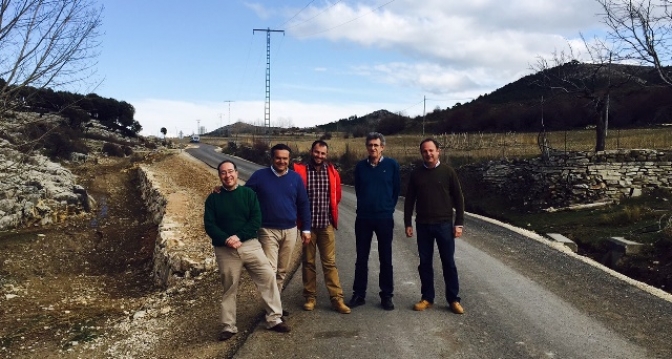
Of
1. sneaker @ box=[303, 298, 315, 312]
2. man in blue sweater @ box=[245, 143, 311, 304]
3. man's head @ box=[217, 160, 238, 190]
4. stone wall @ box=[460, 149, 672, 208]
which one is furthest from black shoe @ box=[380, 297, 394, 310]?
stone wall @ box=[460, 149, 672, 208]

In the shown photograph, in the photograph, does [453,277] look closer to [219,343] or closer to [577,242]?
[219,343]

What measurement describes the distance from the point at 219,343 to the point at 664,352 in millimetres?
4239

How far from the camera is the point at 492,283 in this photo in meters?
7.36

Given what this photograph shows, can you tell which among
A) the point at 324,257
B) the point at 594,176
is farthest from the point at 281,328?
the point at 594,176

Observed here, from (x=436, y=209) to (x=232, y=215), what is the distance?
2223 millimetres

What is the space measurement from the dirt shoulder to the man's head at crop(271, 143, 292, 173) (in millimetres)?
1734

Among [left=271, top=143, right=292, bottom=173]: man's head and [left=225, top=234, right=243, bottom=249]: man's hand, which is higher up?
[left=271, top=143, right=292, bottom=173]: man's head

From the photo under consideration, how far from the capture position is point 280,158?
5438 mm

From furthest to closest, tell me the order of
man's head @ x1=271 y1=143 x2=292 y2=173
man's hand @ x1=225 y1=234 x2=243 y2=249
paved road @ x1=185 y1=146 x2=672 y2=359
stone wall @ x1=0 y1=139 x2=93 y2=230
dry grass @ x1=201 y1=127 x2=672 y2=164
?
dry grass @ x1=201 y1=127 x2=672 y2=164
stone wall @ x1=0 y1=139 x2=93 y2=230
man's head @ x1=271 y1=143 x2=292 y2=173
man's hand @ x1=225 y1=234 x2=243 y2=249
paved road @ x1=185 y1=146 x2=672 y2=359

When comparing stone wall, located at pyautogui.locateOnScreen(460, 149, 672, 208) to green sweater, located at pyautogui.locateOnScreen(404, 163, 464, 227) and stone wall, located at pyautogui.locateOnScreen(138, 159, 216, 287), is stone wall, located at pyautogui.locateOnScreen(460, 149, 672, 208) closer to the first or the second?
stone wall, located at pyautogui.locateOnScreen(138, 159, 216, 287)

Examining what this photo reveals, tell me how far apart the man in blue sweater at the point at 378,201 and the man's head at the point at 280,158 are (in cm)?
92

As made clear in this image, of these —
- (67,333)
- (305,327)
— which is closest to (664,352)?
(305,327)

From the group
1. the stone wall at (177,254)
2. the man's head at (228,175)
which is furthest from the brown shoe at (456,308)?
the stone wall at (177,254)

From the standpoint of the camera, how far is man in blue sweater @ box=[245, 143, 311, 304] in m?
5.45
